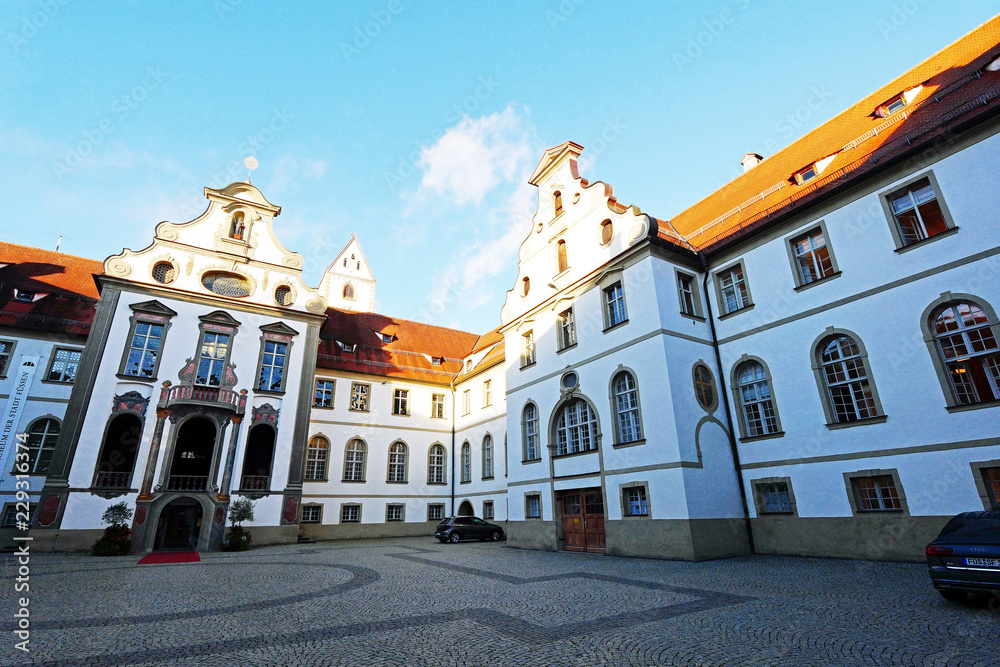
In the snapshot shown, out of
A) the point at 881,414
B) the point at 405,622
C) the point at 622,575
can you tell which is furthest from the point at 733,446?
the point at 405,622

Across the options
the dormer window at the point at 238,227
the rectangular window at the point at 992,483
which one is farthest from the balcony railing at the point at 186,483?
the rectangular window at the point at 992,483

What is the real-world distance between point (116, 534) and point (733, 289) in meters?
26.0

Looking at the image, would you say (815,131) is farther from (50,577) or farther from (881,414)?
(50,577)

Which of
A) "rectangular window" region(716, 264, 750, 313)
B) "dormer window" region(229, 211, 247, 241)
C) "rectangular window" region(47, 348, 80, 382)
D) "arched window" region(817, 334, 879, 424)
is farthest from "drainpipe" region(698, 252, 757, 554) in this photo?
"rectangular window" region(47, 348, 80, 382)

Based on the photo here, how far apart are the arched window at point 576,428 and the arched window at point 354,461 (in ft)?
48.3

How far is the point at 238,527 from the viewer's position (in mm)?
23000

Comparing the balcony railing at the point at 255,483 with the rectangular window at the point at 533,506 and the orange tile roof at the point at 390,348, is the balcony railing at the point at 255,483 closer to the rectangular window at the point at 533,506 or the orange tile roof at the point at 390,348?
the orange tile roof at the point at 390,348

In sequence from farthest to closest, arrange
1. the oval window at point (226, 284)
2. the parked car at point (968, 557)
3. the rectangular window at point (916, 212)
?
the oval window at point (226, 284) → the rectangular window at point (916, 212) → the parked car at point (968, 557)

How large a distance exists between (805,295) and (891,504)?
6363 millimetres

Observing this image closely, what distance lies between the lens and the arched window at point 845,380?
1446cm

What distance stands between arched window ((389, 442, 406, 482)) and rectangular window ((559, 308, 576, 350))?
15373 millimetres

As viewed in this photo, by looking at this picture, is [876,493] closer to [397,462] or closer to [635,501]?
[635,501]

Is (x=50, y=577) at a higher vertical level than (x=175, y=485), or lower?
lower

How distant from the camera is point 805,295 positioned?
1631 cm
